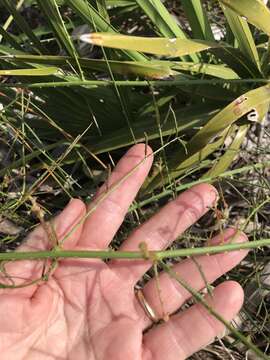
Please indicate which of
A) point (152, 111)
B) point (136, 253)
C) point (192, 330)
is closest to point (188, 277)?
point (192, 330)

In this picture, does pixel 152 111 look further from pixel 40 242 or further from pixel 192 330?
pixel 192 330

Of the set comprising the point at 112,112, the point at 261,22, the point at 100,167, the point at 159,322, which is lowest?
the point at 159,322

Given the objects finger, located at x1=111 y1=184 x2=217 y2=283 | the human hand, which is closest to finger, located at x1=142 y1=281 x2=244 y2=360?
the human hand

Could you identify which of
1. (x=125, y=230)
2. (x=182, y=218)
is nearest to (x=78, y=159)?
(x=125, y=230)

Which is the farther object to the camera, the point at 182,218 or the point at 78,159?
the point at 78,159

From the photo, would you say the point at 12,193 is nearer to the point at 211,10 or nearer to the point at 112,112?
the point at 112,112

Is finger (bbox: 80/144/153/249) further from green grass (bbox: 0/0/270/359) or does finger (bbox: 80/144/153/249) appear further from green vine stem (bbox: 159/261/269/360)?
green vine stem (bbox: 159/261/269/360)

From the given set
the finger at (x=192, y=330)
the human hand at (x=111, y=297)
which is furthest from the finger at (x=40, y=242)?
the finger at (x=192, y=330)
